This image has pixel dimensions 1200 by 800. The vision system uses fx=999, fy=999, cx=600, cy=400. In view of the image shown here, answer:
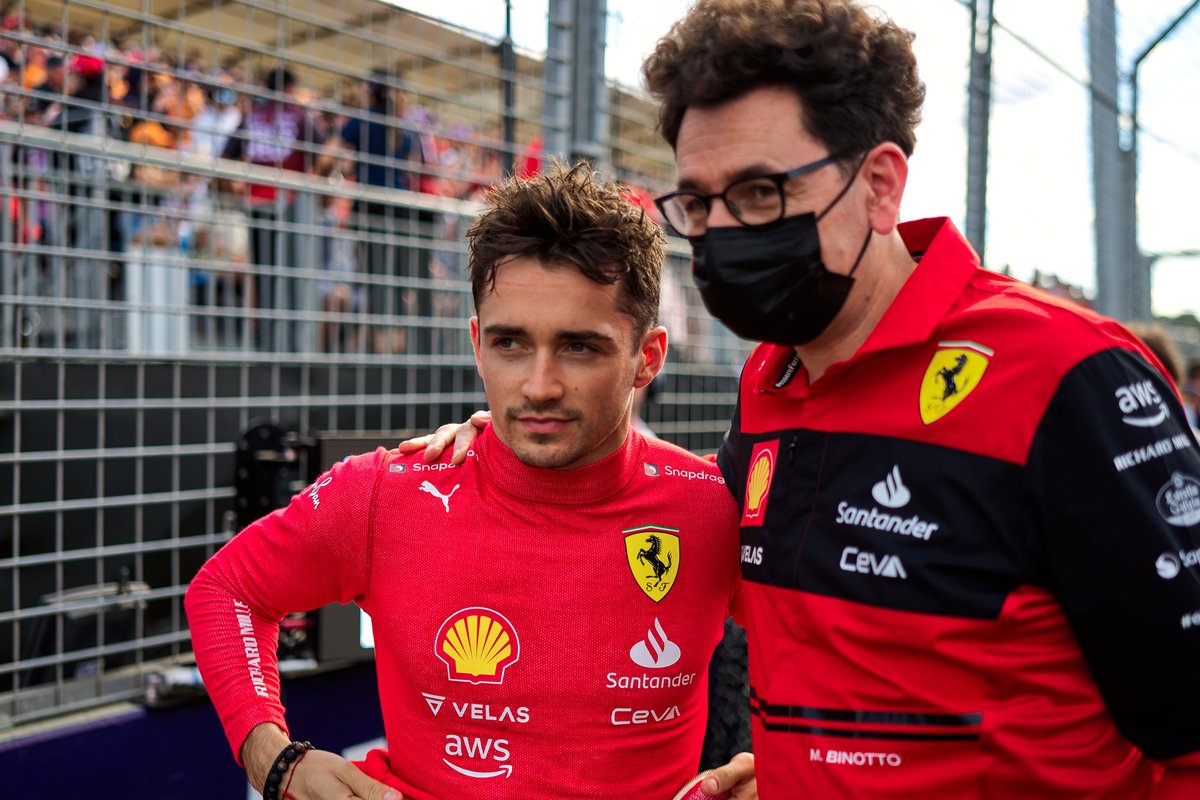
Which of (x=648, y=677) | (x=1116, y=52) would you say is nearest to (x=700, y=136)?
(x=648, y=677)

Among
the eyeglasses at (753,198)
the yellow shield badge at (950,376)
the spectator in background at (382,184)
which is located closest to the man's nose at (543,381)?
the eyeglasses at (753,198)

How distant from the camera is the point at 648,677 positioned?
182 cm

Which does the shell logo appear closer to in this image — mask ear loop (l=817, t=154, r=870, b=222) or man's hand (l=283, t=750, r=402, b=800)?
man's hand (l=283, t=750, r=402, b=800)

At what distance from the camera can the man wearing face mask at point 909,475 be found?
1270 mm

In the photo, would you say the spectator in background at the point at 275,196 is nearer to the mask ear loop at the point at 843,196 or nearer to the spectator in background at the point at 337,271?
the spectator in background at the point at 337,271

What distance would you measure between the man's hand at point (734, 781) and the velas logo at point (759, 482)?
0.46m

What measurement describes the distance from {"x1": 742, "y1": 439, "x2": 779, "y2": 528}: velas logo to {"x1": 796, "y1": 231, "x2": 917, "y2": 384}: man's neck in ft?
0.49

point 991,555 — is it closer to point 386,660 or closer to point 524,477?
point 524,477

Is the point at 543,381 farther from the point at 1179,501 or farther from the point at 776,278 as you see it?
the point at 1179,501

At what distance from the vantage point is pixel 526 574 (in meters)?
1.85

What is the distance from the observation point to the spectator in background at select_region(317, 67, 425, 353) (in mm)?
3393

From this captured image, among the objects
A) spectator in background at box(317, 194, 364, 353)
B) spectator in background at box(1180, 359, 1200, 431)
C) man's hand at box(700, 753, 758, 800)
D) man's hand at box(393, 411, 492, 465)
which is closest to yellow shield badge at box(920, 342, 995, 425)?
man's hand at box(700, 753, 758, 800)

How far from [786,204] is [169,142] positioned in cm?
499

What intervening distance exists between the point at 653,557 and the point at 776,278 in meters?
0.65
